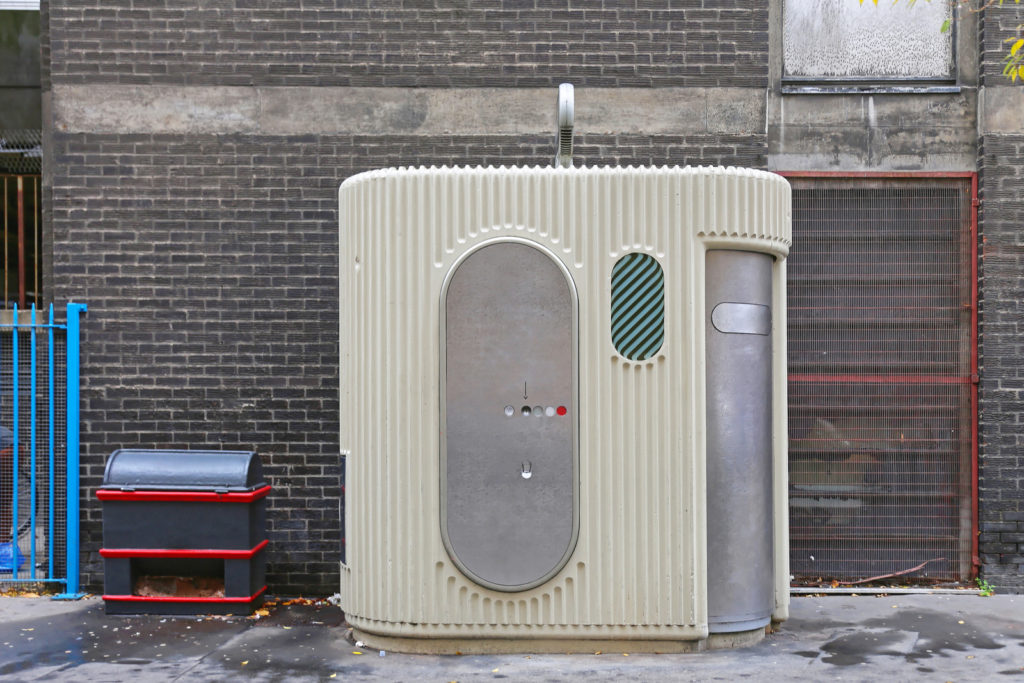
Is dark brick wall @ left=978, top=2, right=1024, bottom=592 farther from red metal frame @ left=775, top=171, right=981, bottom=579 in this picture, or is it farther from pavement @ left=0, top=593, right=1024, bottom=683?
pavement @ left=0, top=593, right=1024, bottom=683

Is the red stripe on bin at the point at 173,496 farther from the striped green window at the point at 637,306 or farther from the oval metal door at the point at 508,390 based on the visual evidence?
the striped green window at the point at 637,306

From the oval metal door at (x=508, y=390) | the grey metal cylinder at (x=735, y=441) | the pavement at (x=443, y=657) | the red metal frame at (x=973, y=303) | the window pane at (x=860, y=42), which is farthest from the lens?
the window pane at (x=860, y=42)

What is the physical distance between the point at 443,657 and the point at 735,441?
2245mm

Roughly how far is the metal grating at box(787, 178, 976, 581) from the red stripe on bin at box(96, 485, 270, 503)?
4.45 metres

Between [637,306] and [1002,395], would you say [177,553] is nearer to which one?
[637,306]

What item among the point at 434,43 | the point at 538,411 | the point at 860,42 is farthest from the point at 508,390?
the point at 860,42

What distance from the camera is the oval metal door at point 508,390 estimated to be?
6.42m

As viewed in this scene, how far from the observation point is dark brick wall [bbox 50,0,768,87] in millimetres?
8508

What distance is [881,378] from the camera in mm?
8773

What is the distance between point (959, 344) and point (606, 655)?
4.30 metres

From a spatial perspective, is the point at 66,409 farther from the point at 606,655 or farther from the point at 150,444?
the point at 606,655

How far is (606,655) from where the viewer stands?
21.3ft

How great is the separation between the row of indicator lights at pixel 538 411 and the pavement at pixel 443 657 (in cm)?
147

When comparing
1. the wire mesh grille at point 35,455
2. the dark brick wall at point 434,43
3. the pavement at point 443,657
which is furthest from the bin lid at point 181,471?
the dark brick wall at point 434,43
